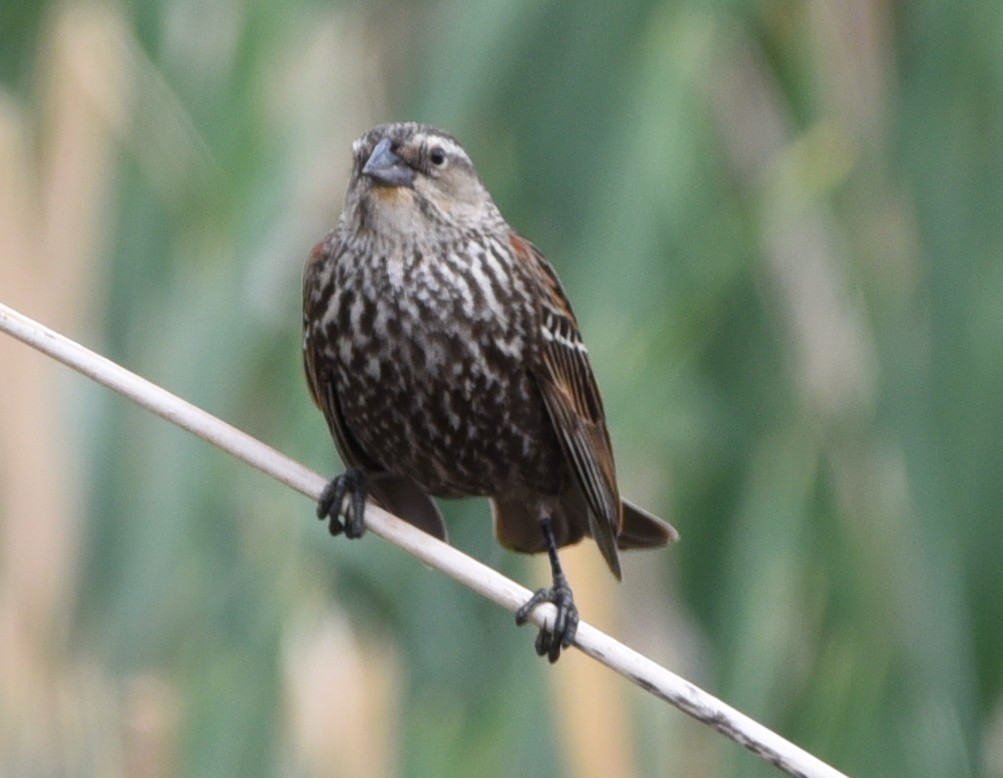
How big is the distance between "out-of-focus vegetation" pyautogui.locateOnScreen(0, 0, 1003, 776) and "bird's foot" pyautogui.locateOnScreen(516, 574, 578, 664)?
6 centimetres

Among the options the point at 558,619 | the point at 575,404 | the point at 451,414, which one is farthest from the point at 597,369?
the point at 558,619

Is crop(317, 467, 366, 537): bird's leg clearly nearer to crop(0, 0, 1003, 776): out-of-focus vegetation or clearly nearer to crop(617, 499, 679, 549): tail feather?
crop(0, 0, 1003, 776): out-of-focus vegetation

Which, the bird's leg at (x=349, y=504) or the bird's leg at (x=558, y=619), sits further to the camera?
the bird's leg at (x=349, y=504)

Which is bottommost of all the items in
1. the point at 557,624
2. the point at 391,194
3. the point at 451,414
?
the point at 557,624

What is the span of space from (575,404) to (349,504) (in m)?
0.33

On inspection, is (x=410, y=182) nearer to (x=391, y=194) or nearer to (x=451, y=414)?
(x=391, y=194)

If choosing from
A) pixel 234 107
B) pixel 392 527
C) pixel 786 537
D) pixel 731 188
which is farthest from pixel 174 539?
pixel 731 188

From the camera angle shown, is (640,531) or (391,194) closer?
(391,194)

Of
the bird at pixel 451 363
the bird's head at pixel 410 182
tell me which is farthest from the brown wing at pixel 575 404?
the bird's head at pixel 410 182

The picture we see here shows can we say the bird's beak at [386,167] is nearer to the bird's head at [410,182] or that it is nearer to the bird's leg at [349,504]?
the bird's head at [410,182]

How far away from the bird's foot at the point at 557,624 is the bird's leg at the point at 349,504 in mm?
258

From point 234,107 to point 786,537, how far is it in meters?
0.92

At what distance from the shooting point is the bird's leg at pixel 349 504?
9.21 feet

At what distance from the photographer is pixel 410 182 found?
2.66 m
